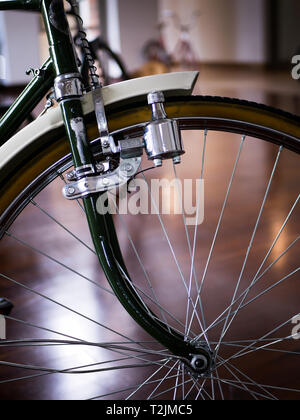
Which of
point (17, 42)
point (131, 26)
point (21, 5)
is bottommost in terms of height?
point (21, 5)

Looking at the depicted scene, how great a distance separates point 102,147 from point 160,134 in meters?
0.09

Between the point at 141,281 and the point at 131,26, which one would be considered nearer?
the point at 141,281

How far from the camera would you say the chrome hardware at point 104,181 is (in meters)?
0.91

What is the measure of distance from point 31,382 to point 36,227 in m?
1.16

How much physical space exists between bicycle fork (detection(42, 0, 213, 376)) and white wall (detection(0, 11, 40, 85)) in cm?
747

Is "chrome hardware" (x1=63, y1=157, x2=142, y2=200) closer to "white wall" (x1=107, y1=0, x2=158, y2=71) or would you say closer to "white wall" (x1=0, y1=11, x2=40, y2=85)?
"white wall" (x1=0, y1=11, x2=40, y2=85)

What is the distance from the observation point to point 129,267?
190 centimetres

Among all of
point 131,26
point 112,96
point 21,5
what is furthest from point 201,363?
point 131,26

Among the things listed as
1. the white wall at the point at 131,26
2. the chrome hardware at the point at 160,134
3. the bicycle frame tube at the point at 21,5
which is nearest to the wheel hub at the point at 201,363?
the chrome hardware at the point at 160,134

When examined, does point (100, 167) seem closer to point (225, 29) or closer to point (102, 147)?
point (102, 147)

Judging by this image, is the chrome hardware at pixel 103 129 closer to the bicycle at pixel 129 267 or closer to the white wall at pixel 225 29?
the bicycle at pixel 129 267

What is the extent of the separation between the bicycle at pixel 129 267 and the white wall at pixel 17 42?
6.60 m
